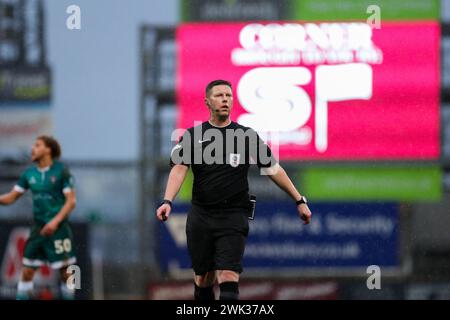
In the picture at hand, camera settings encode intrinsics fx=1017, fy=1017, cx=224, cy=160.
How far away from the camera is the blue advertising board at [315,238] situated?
9.85 metres

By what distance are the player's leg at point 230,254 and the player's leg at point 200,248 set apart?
9 centimetres

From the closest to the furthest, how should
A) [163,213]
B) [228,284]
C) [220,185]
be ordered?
[163,213]
[228,284]
[220,185]

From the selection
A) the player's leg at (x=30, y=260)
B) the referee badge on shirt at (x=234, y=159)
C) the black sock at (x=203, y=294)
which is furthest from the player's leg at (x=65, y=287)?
the referee badge on shirt at (x=234, y=159)

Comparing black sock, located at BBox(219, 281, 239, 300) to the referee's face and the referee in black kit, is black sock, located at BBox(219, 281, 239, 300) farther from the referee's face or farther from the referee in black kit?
the referee's face

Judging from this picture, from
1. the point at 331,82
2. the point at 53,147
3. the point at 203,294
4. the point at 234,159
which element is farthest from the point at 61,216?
the point at 331,82

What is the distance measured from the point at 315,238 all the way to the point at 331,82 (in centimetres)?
153

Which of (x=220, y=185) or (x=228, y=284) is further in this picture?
(x=220, y=185)

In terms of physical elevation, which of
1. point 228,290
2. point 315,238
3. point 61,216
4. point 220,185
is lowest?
point 315,238

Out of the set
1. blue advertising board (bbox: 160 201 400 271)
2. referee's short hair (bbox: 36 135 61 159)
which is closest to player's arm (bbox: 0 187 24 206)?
referee's short hair (bbox: 36 135 61 159)

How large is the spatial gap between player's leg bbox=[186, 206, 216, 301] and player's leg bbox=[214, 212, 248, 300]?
0.09 metres

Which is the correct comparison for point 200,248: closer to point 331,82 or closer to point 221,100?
point 221,100

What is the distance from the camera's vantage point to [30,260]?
340 inches

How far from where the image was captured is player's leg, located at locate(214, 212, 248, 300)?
21.4 feet

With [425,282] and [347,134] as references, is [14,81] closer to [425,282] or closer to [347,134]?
[347,134]
